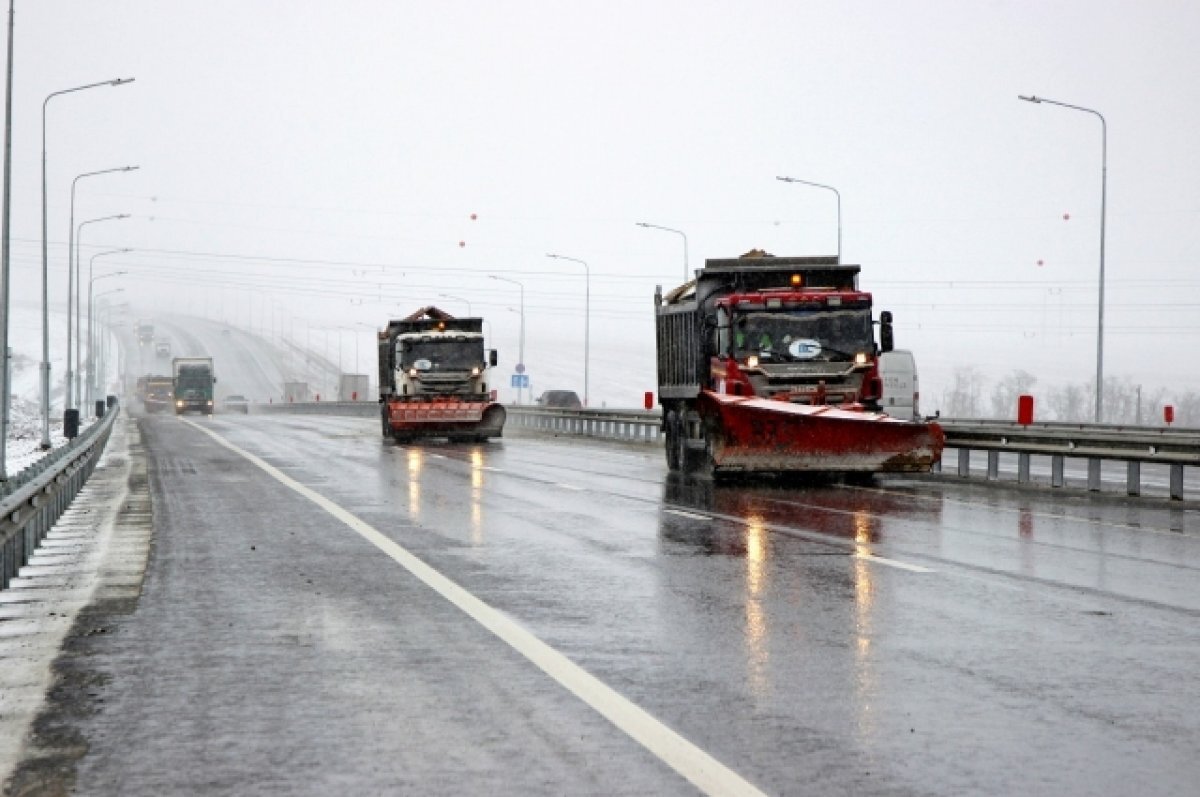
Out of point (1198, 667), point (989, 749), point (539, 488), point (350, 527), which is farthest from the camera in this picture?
point (539, 488)

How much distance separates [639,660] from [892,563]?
5311mm

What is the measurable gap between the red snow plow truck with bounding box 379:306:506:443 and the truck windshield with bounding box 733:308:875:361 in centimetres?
1776

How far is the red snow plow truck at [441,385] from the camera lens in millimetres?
42500

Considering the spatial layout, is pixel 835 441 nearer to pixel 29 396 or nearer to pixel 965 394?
pixel 29 396

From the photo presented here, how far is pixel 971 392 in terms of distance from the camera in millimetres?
Answer: 154625

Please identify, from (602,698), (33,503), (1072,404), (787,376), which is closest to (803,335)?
(787,376)

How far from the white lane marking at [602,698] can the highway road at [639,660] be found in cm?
2

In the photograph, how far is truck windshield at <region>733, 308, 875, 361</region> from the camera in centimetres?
2495

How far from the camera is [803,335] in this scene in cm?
2502

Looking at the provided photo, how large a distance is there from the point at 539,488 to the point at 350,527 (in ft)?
22.9

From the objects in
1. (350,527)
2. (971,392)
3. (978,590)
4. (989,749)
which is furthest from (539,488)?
(971,392)

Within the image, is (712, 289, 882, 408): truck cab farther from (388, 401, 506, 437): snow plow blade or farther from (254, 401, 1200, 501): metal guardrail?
(388, 401, 506, 437): snow plow blade

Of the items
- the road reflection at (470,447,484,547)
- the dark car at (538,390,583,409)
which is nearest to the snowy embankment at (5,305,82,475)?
the road reflection at (470,447,484,547)

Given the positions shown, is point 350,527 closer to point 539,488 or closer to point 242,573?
point 242,573
